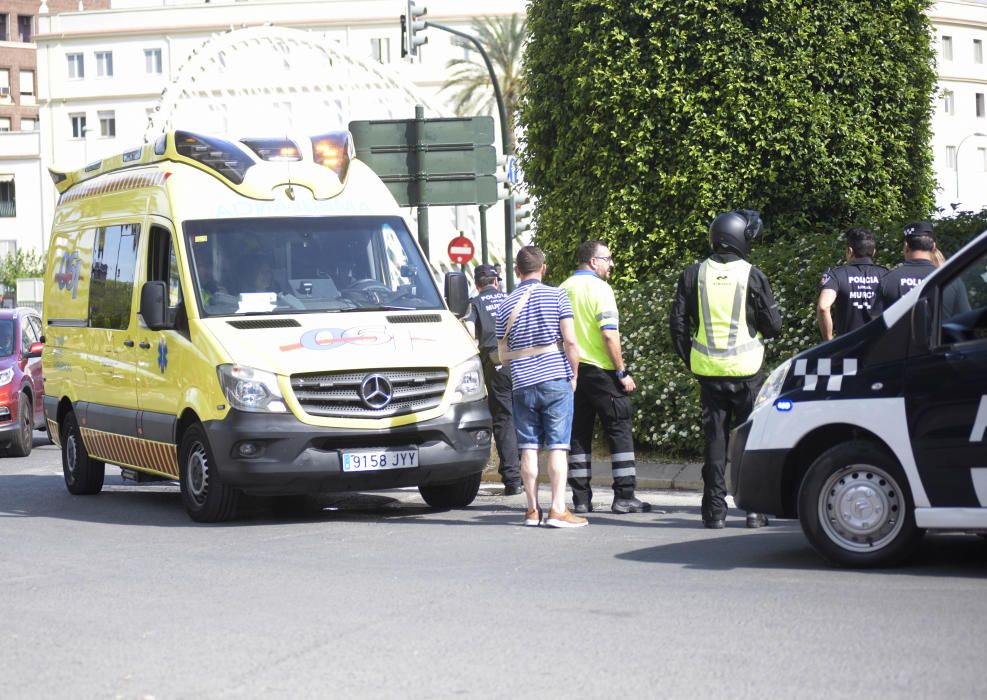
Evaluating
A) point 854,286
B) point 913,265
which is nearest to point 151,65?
point 854,286

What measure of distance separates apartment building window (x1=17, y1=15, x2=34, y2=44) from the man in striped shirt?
97.6m

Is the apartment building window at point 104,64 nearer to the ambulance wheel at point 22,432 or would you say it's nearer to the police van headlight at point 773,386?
the ambulance wheel at point 22,432

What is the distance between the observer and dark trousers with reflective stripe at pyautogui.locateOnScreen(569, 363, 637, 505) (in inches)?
443

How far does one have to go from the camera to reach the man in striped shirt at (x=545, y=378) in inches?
415

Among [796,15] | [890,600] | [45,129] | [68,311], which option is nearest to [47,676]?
[890,600]

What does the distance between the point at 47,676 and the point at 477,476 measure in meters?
5.87

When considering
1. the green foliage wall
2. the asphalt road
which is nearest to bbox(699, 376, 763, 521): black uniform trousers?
the asphalt road

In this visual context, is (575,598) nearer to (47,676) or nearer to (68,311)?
(47,676)

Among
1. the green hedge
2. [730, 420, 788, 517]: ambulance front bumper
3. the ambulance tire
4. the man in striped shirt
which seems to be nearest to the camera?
[730, 420, 788, 517]: ambulance front bumper

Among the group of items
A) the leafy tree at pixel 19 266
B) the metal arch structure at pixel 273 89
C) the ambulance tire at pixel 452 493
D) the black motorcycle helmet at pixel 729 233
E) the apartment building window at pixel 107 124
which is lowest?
the ambulance tire at pixel 452 493

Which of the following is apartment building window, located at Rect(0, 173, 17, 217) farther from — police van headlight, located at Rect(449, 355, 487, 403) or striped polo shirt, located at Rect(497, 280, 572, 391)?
striped polo shirt, located at Rect(497, 280, 572, 391)

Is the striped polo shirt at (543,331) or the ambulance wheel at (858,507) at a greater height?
the striped polo shirt at (543,331)

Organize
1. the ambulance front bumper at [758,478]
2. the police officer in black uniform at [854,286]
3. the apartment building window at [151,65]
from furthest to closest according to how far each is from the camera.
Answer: the apartment building window at [151,65]
the police officer in black uniform at [854,286]
the ambulance front bumper at [758,478]

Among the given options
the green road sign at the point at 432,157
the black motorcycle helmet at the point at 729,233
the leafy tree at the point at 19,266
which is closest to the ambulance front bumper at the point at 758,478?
the black motorcycle helmet at the point at 729,233
